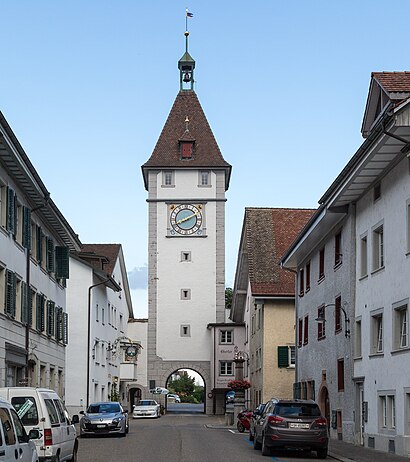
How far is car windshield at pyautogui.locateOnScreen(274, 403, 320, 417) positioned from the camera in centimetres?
2606

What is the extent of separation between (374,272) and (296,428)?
5407 millimetres

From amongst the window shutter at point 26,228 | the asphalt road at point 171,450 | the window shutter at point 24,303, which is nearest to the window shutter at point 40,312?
the window shutter at point 24,303

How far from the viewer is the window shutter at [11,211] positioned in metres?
30.1

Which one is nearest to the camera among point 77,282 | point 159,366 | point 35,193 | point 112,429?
point 35,193

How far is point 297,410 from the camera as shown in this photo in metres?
26.2

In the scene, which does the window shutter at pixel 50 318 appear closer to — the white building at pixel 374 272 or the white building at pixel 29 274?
the white building at pixel 29 274

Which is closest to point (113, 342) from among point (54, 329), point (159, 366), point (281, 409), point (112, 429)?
point (159, 366)

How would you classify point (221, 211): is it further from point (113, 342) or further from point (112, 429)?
point (112, 429)

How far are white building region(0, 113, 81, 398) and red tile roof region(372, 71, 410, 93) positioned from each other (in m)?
10.3

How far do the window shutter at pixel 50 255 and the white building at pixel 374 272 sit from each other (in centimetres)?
1072

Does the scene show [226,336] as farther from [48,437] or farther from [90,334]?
[48,437]

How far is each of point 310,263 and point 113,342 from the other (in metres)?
30.1

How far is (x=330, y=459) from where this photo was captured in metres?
25.6

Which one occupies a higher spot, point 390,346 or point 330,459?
point 390,346
